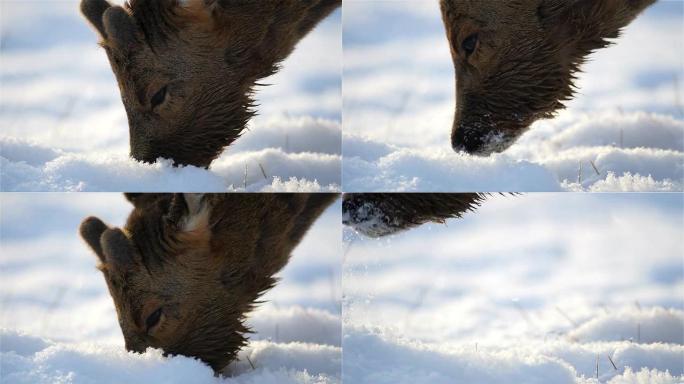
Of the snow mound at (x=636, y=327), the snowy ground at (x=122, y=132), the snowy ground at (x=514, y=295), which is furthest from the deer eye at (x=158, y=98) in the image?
the snow mound at (x=636, y=327)

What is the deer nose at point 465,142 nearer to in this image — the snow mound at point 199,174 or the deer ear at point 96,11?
the snow mound at point 199,174

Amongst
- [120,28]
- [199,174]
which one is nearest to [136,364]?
[199,174]

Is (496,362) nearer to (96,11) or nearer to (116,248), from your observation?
(116,248)

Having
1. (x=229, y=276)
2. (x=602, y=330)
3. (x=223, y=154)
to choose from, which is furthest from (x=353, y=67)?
(x=602, y=330)

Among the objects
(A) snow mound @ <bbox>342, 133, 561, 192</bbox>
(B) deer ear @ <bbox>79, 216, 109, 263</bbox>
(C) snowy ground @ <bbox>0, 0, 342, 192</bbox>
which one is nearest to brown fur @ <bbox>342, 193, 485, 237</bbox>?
(A) snow mound @ <bbox>342, 133, 561, 192</bbox>

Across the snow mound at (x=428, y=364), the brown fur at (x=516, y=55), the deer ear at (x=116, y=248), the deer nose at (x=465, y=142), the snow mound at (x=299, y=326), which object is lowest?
the snow mound at (x=428, y=364)

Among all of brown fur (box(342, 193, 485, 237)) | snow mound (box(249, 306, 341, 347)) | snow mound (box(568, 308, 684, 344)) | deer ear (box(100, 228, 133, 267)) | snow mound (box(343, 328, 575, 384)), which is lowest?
snow mound (box(568, 308, 684, 344))

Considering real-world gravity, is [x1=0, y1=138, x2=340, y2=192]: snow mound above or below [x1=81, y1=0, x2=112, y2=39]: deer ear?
below

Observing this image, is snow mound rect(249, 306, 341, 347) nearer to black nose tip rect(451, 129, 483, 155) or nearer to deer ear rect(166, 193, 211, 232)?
deer ear rect(166, 193, 211, 232)
